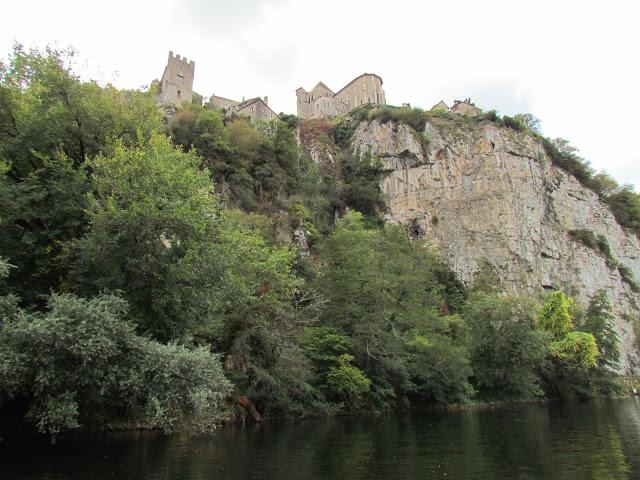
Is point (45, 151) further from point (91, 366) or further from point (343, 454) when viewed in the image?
point (343, 454)

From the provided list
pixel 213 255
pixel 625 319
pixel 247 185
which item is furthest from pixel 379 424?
pixel 625 319

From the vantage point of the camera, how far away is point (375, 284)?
29656 mm

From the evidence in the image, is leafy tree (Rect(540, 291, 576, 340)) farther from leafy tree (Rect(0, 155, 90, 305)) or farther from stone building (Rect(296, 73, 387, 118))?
stone building (Rect(296, 73, 387, 118))

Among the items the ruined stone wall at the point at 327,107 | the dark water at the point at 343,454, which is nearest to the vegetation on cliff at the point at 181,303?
the dark water at the point at 343,454

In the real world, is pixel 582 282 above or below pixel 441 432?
above

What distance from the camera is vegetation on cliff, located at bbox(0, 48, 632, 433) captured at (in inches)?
531

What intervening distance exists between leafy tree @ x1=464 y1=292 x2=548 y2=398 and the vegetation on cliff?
0.15 m

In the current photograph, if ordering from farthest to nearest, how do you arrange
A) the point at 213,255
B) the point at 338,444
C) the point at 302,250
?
the point at 302,250, the point at 213,255, the point at 338,444

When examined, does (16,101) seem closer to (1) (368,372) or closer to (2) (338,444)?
(2) (338,444)

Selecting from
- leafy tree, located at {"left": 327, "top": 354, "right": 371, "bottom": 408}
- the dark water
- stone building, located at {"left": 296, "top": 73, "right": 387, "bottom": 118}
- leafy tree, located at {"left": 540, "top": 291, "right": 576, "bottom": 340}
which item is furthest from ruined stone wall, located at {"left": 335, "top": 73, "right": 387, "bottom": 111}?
the dark water

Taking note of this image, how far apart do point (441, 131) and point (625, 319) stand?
32620 mm

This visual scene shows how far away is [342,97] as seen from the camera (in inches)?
3706

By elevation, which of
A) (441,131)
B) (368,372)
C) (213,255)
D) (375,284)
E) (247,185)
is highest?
(441,131)

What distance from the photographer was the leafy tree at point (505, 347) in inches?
1425
